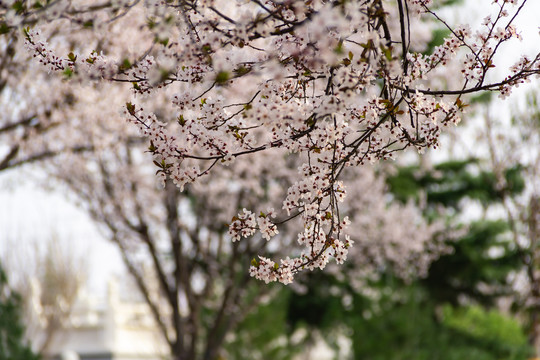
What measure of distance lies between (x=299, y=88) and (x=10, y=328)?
230 inches

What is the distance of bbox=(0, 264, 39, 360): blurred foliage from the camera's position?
279 inches

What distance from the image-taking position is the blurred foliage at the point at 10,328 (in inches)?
279

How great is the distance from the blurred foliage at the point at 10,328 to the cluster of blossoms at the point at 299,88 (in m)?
5.23

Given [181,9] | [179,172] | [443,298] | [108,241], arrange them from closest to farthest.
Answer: [181,9], [179,172], [108,241], [443,298]

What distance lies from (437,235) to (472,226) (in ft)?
3.69

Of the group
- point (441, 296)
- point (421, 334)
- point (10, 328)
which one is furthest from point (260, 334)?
point (10, 328)

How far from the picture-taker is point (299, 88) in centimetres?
286

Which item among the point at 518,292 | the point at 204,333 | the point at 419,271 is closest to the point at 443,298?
the point at 518,292

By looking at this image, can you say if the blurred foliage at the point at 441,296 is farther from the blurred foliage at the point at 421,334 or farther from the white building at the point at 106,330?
the white building at the point at 106,330

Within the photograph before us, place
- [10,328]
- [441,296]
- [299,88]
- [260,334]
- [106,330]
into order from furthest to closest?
[106,330]
[441,296]
[260,334]
[10,328]
[299,88]

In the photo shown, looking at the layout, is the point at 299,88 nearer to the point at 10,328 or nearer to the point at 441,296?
the point at 10,328

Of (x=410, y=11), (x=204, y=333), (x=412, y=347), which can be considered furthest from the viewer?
(x=204, y=333)

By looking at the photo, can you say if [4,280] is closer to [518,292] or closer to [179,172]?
[179,172]

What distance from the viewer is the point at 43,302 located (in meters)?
20.6
